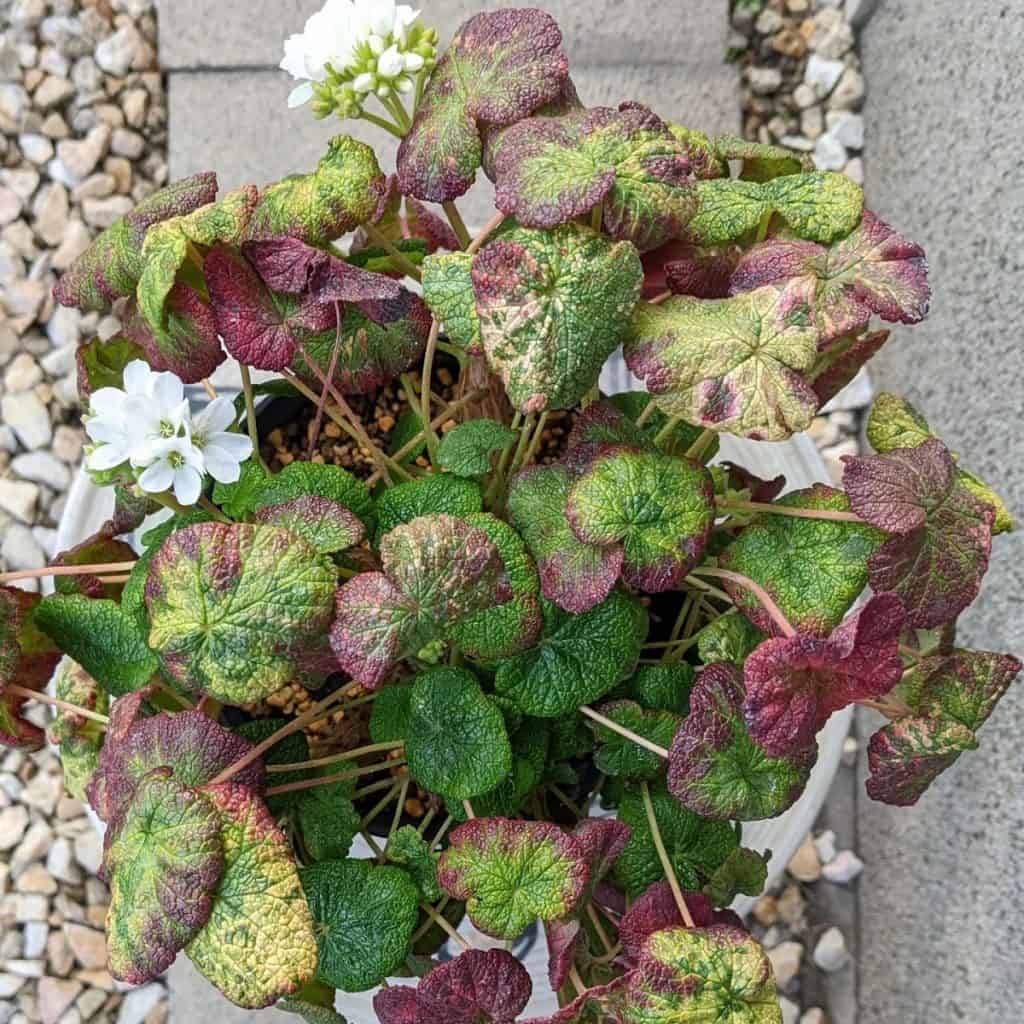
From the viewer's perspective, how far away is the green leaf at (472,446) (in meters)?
0.67

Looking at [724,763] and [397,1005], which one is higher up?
[724,763]

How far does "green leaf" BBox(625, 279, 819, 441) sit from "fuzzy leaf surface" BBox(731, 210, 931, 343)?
0.04 metres

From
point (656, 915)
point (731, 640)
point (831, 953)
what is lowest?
point (831, 953)

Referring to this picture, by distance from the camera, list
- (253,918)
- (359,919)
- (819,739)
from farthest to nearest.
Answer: (819,739) → (359,919) → (253,918)

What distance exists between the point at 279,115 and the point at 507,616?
0.85 meters

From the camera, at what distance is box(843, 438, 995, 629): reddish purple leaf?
1.98 ft

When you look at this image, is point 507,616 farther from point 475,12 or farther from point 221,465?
point 475,12

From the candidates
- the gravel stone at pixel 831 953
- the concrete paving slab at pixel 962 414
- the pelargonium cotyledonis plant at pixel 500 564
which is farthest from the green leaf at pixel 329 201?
the gravel stone at pixel 831 953

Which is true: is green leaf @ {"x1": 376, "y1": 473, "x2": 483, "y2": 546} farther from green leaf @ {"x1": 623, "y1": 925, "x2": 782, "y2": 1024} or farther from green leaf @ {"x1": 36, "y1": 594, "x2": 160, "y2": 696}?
green leaf @ {"x1": 623, "y1": 925, "x2": 782, "y2": 1024}

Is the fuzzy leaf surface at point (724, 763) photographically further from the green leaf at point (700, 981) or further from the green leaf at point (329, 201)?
the green leaf at point (329, 201)

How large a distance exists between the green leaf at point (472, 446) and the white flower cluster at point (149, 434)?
133 mm

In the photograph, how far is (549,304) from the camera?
0.56 metres

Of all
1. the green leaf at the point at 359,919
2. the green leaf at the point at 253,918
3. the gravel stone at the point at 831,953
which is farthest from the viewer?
the gravel stone at the point at 831,953

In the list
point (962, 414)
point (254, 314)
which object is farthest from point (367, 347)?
point (962, 414)
